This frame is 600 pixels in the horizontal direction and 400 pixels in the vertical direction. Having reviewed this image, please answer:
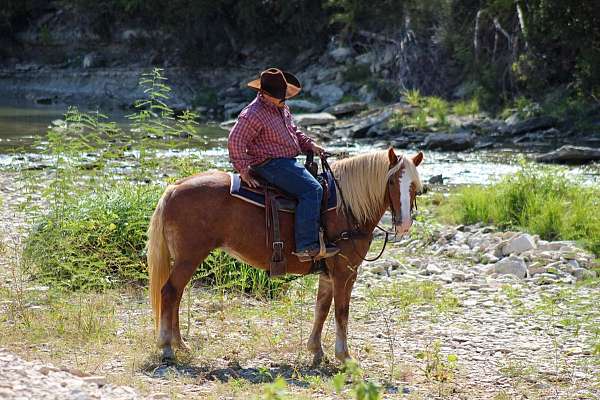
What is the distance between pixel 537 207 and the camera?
45.3ft

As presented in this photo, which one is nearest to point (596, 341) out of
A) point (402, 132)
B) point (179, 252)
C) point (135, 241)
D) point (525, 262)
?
point (525, 262)

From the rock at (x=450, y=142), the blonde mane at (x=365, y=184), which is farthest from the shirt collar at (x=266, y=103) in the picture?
the rock at (x=450, y=142)

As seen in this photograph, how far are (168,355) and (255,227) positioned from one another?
1.30 m

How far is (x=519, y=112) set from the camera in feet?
90.7

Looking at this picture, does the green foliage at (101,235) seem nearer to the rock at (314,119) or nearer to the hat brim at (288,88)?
the hat brim at (288,88)

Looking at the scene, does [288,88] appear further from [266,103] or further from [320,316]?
[320,316]

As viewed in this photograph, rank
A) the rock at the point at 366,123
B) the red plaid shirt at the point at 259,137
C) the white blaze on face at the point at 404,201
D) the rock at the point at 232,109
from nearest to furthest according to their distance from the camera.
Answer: the white blaze on face at the point at 404,201
the red plaid shirt at the point at 259,137
the rock at the point at 366,123
the rock at the point at 232,109

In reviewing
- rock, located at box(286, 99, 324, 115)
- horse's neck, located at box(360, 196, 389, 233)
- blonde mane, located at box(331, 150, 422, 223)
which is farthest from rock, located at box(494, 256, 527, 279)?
rock, located at box(286, 99, 324, 115)

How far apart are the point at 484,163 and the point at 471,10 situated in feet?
39.8

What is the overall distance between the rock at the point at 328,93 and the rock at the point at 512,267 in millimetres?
21969

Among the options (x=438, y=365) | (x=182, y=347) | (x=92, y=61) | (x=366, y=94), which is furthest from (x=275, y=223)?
(x=92, y=61)

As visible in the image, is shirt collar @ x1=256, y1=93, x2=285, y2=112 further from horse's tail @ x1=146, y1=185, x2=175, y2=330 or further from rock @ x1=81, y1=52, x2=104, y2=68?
rock @ x1=81, y1=52, x2=104, y2=68

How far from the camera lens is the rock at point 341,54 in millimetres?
36938

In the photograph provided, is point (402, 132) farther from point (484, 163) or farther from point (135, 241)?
point (135, 241)
